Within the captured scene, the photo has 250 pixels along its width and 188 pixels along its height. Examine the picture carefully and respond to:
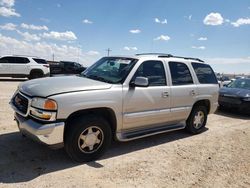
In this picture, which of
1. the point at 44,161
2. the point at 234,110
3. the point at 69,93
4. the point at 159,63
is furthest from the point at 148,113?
the point at 234,110

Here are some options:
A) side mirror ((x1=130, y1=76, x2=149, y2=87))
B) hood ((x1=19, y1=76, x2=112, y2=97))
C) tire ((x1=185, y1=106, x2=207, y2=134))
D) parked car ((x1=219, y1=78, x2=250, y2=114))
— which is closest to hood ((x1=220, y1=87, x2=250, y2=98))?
parked car ((x1=219, y1=78, x2=250, y2=114))

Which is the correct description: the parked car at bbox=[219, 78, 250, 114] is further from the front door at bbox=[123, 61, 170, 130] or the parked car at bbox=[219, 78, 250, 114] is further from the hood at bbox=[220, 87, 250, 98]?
the front door at bbox=[123, 61, 170, 130]

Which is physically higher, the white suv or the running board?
the white suv

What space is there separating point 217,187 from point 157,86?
2222 millimetres

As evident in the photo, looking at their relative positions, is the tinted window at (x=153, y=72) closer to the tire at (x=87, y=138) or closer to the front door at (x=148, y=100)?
the front door at (x=148, y=100)

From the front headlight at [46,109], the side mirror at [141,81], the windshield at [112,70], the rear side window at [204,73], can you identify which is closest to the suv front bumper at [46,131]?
the front headlight at [46,109]

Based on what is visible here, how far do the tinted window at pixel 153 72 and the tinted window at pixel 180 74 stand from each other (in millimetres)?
326

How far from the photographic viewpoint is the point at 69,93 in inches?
156

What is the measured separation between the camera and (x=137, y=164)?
4.41m

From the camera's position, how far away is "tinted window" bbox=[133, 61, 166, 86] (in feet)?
16.6

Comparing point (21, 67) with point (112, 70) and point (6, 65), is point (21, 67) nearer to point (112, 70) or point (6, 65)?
point (6, 65)

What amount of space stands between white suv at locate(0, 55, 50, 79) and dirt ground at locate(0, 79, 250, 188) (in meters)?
12.0

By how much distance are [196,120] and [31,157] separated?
4.05m

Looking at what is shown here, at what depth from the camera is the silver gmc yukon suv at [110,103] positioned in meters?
3.90
